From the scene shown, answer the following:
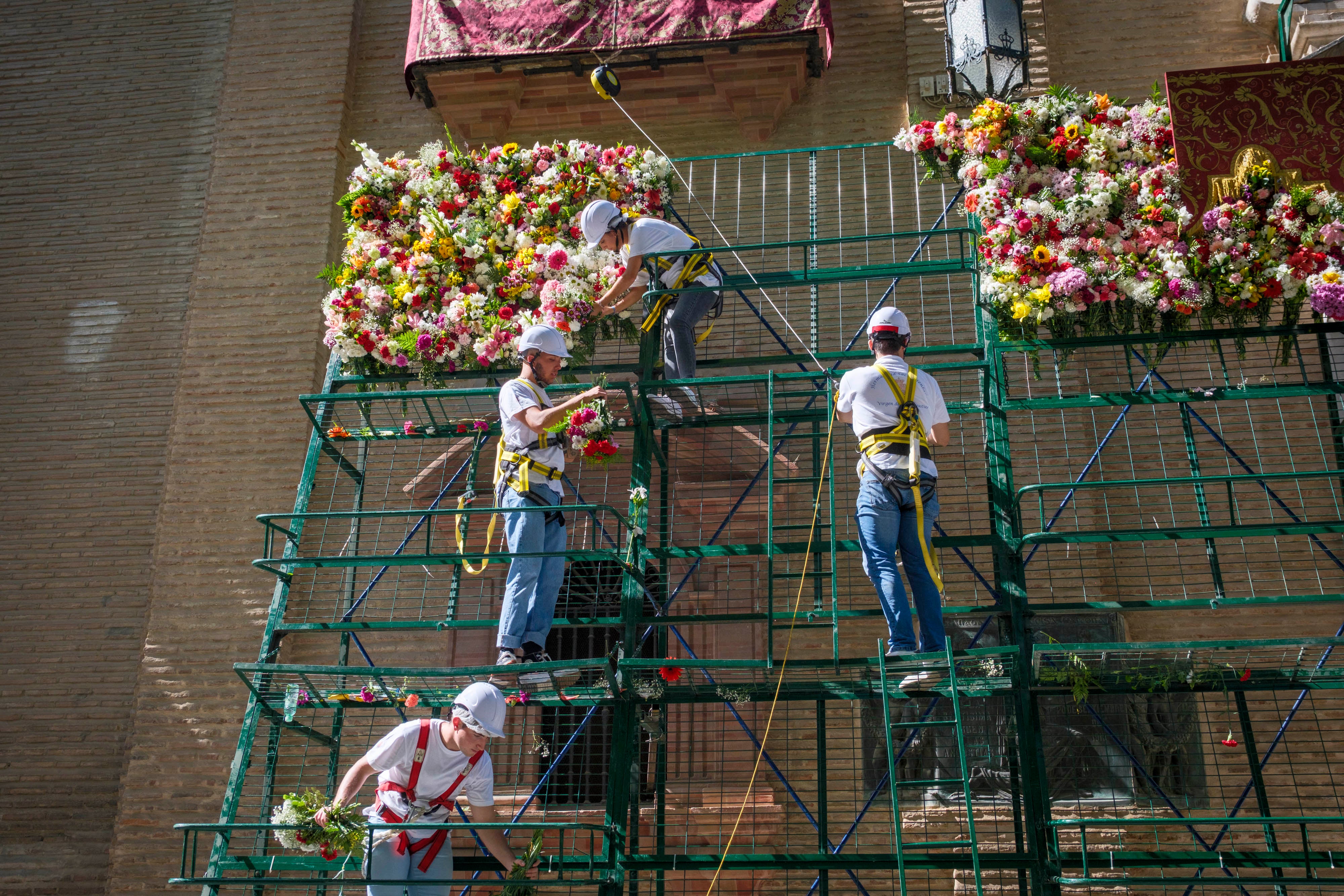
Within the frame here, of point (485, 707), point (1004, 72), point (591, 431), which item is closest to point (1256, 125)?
point (1004, 72)

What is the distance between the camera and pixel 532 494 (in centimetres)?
846

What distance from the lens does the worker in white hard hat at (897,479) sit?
752 cm

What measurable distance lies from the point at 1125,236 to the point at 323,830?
268 inches

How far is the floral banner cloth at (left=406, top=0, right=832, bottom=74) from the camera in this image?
43.3ft

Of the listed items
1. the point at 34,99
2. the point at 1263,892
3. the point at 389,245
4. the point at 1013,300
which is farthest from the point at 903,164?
the point at 34,99

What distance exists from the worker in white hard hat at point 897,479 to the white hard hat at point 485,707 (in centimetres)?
226

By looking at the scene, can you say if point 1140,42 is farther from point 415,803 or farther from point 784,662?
point 415,803

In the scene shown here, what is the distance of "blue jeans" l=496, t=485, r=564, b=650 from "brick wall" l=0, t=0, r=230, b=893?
250 inches

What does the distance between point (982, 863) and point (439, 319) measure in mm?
5780

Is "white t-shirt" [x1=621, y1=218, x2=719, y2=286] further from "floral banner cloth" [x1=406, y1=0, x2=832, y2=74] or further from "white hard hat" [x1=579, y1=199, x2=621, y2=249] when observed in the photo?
"floral banner cloth" [x1=406, y1=0, x2=832, y2=74]

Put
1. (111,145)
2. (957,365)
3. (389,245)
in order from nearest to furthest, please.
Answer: (957,365)
(389,245)
(111,145)

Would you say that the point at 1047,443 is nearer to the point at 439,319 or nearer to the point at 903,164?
the point at 903,164

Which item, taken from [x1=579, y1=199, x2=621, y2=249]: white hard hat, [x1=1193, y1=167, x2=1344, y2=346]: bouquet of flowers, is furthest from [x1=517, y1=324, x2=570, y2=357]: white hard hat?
[x1=1193, y1=167, x2=1344, y2=346]: bouquet of flowers

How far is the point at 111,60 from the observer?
15.8m
